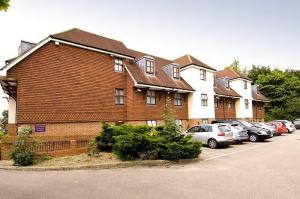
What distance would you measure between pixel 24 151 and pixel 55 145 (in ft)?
6.09

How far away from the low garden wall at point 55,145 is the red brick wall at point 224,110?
69.4 feet

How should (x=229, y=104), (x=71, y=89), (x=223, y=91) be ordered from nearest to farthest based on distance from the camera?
(x=71, y=89) < (x=223, y=91) < (x=229, y=104)

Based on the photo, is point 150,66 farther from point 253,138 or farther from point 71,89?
point 253,138

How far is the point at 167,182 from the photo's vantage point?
855 centimetres

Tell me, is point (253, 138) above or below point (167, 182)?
above

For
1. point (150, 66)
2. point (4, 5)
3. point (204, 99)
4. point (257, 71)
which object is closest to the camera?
point (4, 5)

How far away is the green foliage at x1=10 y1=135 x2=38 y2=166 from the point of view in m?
11.9

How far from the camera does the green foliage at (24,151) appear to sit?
11.9m

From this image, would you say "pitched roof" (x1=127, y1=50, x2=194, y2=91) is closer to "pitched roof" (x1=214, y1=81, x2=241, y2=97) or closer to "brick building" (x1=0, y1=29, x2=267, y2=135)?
"brick building" (x1=0, y1=29, x2=267, y2=135)

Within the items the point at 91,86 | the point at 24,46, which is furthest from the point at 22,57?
the point at 91,86

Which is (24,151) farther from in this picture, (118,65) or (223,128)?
(223,128)

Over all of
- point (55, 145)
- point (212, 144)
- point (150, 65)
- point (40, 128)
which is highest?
point (150, 65)

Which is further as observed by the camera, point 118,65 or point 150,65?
point 150,65

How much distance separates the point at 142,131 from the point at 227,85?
1002 inches
